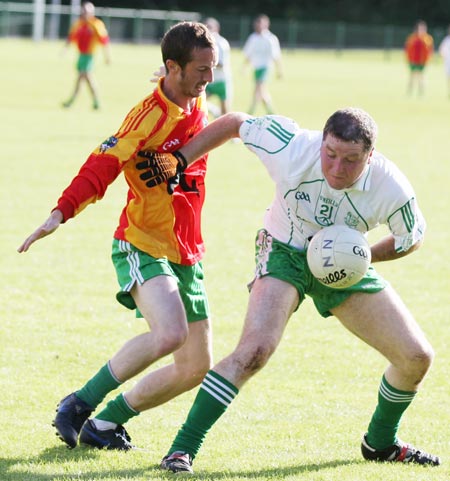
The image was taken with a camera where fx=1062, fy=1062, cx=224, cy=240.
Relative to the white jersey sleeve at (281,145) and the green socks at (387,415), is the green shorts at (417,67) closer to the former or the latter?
the white jersey sleeve at (281,145)

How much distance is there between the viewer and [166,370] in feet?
17.7

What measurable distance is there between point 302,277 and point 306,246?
0.60 feet

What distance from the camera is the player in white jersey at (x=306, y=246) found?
4.81 m

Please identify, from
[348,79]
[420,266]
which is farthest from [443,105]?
[420,266]

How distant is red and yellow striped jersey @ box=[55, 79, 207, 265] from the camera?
201 inches

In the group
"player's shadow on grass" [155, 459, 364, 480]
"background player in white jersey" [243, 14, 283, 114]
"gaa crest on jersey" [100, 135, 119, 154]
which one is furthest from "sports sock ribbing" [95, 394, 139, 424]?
"background player in white jersey" [243, 14, 283, 114]

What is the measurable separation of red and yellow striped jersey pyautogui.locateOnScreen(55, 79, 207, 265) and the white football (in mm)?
710

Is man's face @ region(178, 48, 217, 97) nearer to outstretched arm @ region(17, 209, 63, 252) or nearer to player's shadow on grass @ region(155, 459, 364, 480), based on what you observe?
outstretched arm @ region(17, 209, 63, 252)

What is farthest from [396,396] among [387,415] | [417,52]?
[417,52]

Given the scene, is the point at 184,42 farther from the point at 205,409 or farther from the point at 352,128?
the point at 205,409

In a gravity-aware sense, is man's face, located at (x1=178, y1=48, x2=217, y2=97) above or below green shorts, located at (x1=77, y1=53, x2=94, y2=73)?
above

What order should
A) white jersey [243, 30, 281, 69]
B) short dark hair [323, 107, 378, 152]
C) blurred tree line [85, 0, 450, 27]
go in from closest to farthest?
1. short dark hair [323, 107, 378, 152]
2. white jersey [243, 30, 281, 69]
3. blurred tree line [85, 0, 450, 27]

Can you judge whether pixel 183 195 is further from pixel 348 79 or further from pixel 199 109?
pixel 348 79

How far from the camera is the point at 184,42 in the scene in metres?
5.23
